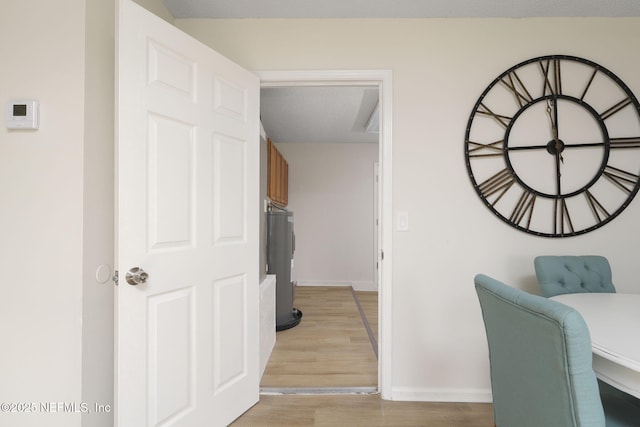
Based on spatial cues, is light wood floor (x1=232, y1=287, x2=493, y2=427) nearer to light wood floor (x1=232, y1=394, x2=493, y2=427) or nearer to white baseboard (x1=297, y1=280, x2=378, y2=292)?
light wood floor (x1=232, y1=394, x2=493, y2=427)

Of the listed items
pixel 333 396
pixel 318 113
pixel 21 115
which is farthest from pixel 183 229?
pixel 318 113

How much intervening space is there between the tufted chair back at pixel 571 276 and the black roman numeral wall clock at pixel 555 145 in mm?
259

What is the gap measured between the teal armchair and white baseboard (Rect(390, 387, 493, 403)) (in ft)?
2.59

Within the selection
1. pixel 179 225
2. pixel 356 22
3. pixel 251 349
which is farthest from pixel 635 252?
pixel 179 225

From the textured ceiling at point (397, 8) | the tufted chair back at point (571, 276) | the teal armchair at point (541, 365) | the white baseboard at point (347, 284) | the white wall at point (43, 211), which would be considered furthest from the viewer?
the white baseboard at point (347, 284)

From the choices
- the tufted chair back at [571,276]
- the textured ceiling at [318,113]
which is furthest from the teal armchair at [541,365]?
the textured ceiling at [318,113]

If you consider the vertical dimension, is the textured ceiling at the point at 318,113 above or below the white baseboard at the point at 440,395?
above

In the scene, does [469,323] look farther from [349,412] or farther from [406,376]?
[349,412]

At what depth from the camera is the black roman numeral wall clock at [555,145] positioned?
178cm

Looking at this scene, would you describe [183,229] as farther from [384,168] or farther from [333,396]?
[333,396]

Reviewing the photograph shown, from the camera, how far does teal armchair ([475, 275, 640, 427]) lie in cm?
72

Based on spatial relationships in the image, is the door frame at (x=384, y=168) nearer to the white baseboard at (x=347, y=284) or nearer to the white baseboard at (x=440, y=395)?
the white baseboard at (x=440, y=395)

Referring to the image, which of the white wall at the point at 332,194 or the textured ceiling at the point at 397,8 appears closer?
the textured ceiling at the point at 397,8

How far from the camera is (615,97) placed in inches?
70.1
